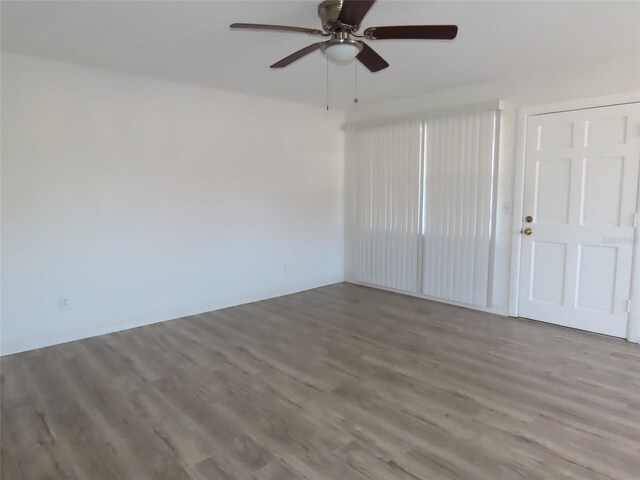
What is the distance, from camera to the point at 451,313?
4.60m

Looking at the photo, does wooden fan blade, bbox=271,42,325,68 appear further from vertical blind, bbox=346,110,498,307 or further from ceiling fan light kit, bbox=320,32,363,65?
vertical blind, bbox=346,110,498,307

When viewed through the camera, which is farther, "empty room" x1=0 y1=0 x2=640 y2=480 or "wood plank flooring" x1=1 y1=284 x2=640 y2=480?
"empty room" x1=0 y1=0 x2=640 y2=480

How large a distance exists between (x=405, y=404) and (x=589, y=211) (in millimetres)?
2645

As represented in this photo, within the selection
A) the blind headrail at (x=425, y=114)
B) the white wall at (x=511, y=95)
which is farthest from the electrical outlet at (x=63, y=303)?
the white wall at (x=511, y=95)

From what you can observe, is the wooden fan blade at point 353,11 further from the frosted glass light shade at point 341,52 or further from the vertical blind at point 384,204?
the vertical blind at point 384,204

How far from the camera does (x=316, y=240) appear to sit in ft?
19.0

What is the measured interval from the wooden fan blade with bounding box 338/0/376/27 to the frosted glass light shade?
131 mm

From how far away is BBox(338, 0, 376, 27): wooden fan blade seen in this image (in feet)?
6.64

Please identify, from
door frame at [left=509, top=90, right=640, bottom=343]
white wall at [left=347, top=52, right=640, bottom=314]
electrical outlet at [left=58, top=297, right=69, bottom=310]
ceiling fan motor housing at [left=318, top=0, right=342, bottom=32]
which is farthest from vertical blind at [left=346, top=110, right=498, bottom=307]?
electrical outlet at [left=58, top=297, right=69, bottom=310]

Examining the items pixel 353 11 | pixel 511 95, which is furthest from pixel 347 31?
pixel 511 95

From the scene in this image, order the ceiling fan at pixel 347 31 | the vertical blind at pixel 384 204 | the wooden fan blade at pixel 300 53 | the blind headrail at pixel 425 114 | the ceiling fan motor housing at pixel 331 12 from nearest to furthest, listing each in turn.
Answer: the ceiling fan at pixel 347 31
the ceiling fan motor housing at pixel 331 12
the wooden fan blade at pixel 300 53
the blind headrail at pixel 425 114
the vertical blind at pixel 384 204

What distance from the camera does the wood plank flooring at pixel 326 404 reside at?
2066mm

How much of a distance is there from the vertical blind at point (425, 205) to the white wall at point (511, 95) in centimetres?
11

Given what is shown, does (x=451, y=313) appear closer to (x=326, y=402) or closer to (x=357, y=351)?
(x=357, y=351)
